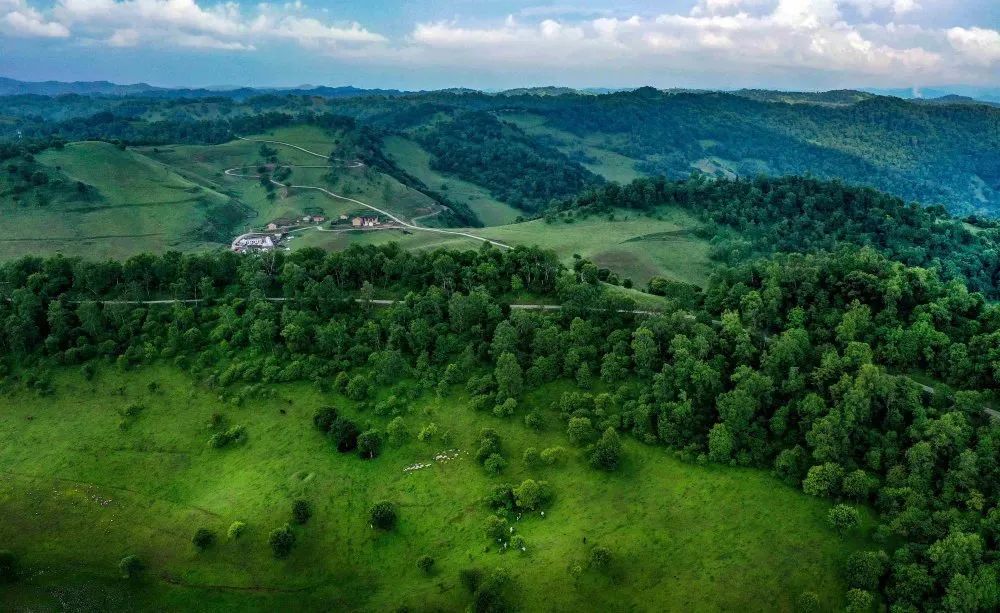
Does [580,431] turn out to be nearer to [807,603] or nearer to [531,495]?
[531,495]

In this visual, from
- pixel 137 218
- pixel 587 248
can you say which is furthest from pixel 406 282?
pixel 137 218

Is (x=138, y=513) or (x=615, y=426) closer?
(x=138, y=513)

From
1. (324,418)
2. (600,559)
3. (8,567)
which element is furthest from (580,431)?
(8,567)

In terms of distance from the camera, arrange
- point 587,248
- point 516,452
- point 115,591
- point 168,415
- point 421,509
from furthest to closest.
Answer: point 587,248 → point 168,415 → point 516,452 → point 421,509 → point 115,591

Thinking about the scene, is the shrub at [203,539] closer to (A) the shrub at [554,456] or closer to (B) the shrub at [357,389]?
(B) the shrub at [357,389]

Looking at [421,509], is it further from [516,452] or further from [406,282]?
[406,282]

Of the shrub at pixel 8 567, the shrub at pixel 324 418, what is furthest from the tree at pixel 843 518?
the shrub at pixel 8 567

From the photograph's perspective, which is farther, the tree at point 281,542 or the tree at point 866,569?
the tree at point 281,542
